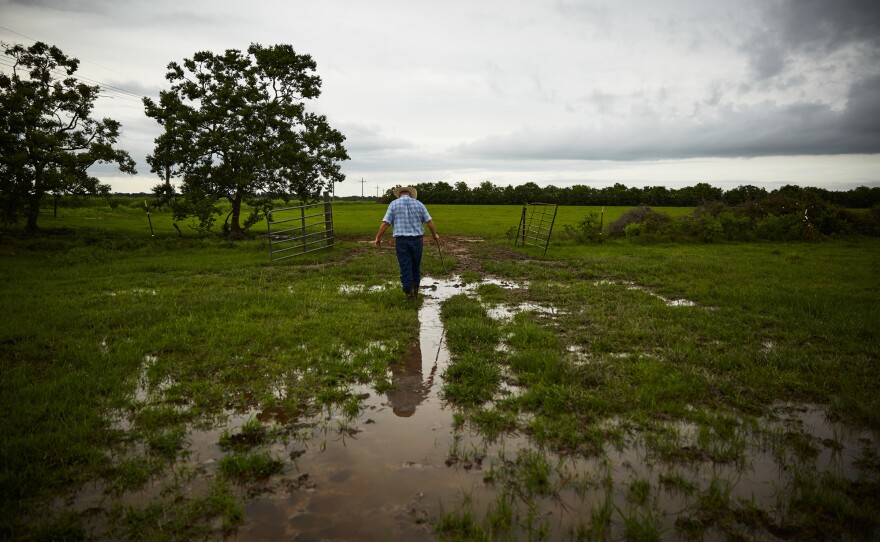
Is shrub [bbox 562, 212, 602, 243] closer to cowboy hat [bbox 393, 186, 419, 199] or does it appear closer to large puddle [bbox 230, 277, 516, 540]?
cowboy hat [bbox 393, 186, 419, 199]

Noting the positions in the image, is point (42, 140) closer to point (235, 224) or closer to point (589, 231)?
point (235, 224)

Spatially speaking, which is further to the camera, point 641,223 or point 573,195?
point 573,195

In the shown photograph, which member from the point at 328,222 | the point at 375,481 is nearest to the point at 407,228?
the point at 375,481

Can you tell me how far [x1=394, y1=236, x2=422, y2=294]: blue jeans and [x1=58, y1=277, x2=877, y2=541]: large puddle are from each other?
466cm

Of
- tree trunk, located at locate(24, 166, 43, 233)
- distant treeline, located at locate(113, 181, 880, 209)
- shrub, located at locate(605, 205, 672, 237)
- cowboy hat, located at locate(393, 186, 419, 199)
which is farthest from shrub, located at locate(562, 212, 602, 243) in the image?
distant treeline, located at locate(113, 181, 880, 209)

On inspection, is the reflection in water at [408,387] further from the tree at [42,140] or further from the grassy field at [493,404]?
the tree at [42,140]

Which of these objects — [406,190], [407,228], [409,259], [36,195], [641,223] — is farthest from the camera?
[641,223]

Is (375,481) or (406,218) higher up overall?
(406,218)

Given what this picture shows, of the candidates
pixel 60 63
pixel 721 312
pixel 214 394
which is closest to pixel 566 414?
pixel 214 394

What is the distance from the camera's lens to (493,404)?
15.7ft

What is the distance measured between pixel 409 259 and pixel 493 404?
4.93m

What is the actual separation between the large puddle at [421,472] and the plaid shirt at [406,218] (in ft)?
15.5

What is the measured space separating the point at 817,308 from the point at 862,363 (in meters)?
3.15

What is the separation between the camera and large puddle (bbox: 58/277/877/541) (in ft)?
10.0
